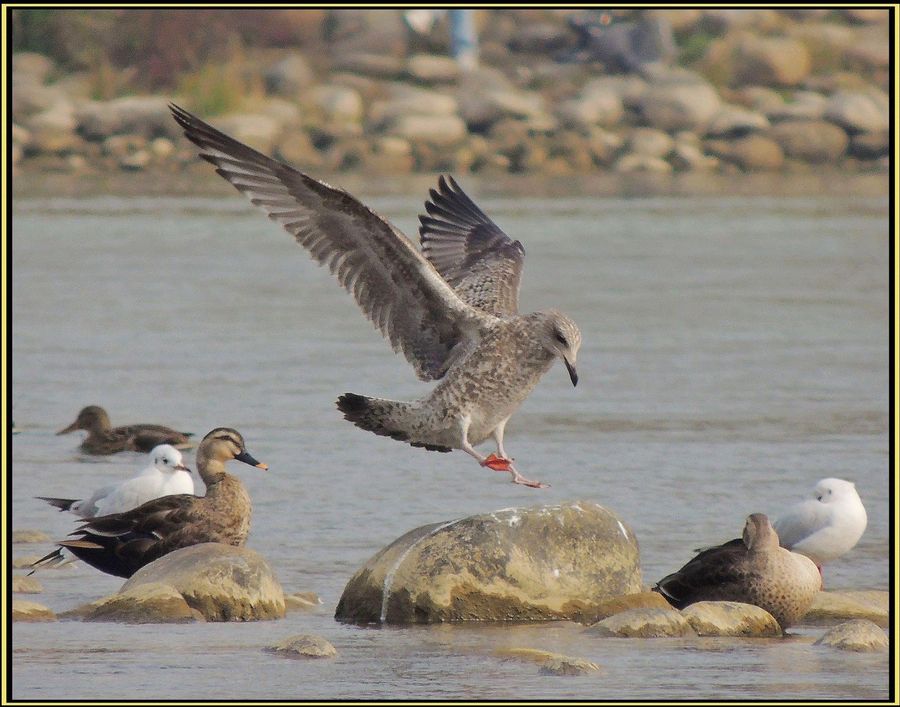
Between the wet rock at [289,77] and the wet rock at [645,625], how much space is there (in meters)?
32.2

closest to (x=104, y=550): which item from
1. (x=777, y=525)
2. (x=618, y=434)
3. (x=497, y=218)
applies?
(x=777, y=525)

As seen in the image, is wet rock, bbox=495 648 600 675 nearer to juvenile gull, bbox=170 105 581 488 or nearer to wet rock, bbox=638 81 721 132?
juvenile gull, bbox=170 105 581 488

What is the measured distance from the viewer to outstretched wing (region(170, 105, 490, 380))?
9031mm

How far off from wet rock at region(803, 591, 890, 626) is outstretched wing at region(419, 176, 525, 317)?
8.06ft

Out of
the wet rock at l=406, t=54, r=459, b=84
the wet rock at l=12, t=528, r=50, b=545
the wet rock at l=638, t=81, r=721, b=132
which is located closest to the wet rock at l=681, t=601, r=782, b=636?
the wet rock at l=12, t=528, r=50, b=545

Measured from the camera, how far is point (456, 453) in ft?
39.8

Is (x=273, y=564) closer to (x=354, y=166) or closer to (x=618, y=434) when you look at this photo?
(x=618, y=434)

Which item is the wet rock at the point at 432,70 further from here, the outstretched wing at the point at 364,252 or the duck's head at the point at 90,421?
the outstretched wing at the point at 364,252

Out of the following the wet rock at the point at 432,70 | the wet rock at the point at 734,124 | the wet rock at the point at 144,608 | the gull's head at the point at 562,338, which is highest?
the wet rock at the point at 432,70

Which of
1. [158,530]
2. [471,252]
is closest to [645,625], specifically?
[158,530]

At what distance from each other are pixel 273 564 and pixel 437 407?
1094 mm

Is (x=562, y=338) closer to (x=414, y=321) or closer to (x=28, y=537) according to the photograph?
(x=414, y=321)

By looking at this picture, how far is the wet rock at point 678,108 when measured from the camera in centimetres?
3816

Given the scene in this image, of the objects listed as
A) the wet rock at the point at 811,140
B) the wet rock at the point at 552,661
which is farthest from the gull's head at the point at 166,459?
the wet rock at the point at 811,140
